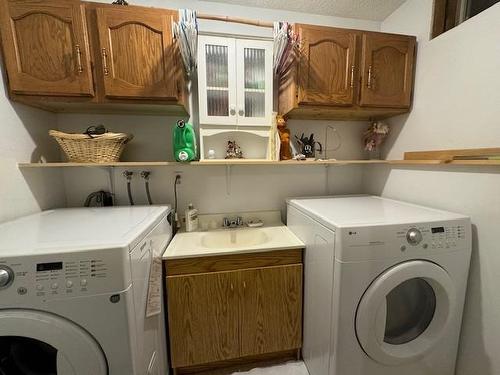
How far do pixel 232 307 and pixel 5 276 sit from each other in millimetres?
980

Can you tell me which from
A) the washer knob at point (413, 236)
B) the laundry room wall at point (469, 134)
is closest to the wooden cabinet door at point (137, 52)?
the washer knob at point (413, 236)

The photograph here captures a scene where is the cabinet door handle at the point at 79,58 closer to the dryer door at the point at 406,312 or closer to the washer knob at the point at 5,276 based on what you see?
the washer knob at the point at 5,276

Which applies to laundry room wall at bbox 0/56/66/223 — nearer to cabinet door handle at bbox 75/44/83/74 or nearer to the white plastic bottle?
cabinet door handle at bbox 75/44/83/74

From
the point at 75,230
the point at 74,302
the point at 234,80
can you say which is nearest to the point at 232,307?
the point at 74,302

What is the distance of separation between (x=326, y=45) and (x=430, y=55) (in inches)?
26.1

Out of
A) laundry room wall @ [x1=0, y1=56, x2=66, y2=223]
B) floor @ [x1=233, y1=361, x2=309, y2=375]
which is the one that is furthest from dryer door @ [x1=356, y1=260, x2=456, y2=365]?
laundry room wall @ [x1=0, y1=56, x2=66, y2=223]

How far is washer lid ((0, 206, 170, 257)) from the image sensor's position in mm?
723

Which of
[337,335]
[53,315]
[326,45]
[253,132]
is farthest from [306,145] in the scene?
[53,315]

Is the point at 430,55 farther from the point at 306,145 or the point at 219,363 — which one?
the point at 219,363

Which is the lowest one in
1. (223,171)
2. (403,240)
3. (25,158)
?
(403,240)

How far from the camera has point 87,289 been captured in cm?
71

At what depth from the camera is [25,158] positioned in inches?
48.7

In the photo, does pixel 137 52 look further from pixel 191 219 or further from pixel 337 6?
pixel 337 6

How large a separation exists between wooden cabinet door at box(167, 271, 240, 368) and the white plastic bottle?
1.45 ft
